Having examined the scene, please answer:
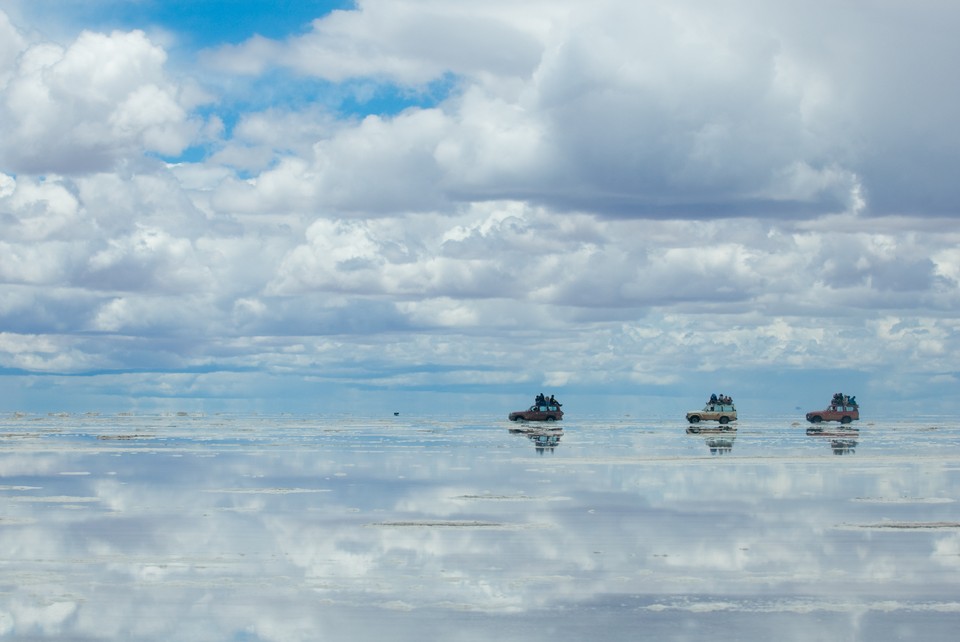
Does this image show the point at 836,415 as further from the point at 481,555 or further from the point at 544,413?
the point at 481,555

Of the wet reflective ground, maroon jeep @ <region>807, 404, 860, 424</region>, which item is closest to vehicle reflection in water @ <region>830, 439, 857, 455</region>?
the wet reflective ground

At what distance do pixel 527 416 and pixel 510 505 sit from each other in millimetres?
112128

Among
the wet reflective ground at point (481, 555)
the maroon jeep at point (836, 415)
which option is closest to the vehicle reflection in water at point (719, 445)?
the wet reflective ground at point (481, 555)

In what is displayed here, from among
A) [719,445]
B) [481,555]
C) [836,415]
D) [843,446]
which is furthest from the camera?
[836,415]

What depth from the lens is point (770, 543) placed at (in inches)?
1101

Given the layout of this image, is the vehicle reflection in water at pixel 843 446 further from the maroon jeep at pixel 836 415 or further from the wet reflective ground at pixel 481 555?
the maroon jeep at pixel 836 415

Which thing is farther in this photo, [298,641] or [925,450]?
[925,450]

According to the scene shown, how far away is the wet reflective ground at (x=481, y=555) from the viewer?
62.4 feet

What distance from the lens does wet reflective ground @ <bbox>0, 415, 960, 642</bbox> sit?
19.0 metres

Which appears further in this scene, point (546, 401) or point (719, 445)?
point (546, 401)

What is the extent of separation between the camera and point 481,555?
26.1 meters

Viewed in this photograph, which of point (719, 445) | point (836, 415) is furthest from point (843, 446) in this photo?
point (836, 415)

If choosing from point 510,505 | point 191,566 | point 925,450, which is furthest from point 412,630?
point 925,450

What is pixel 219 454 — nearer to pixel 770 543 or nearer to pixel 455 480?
pixel 455 480
